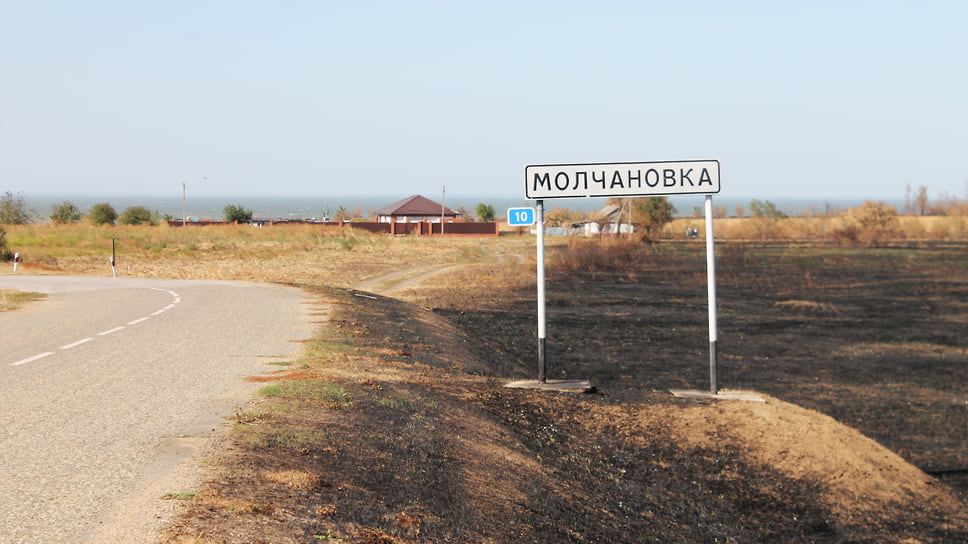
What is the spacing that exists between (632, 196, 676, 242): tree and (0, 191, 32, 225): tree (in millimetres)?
58655

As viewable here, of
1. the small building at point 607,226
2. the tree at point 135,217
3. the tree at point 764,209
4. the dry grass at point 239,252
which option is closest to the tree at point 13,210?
the dry grass at point 239,252

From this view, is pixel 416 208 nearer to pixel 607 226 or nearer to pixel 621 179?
pixel 607 226

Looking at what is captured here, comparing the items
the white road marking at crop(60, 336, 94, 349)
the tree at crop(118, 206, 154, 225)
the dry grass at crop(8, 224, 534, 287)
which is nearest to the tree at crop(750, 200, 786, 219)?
the dry grass at crop(8, 224, 534, 287)

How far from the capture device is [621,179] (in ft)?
38.0

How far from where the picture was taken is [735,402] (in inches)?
469

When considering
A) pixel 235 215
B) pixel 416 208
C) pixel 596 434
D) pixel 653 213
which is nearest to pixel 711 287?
pixel 596 434

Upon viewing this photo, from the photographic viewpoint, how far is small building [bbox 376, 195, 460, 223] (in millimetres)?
106812

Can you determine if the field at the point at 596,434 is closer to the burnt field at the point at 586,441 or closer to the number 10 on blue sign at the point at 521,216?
the burnt field at the point at 586,441

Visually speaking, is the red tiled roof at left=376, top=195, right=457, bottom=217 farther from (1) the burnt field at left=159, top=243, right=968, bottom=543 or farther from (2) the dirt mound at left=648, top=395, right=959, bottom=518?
(2) the dirt mound at left=648, top=395, right=959, bottom=518

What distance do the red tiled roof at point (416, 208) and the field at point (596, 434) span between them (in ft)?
263

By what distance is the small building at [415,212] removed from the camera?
107 m

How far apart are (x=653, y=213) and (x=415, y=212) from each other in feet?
101

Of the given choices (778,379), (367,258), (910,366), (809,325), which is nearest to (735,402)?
(778,379)

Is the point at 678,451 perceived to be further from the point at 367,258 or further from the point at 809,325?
the point at 367,258
